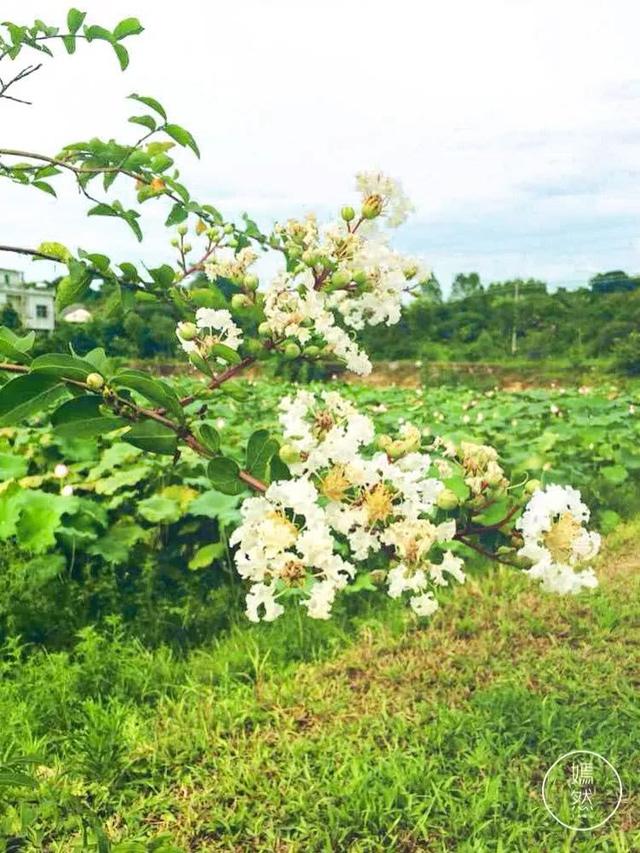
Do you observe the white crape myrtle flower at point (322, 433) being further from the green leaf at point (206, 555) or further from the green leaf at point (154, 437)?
the green leaf at point (206, 555)

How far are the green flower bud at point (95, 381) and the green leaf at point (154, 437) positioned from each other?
0.07 meters

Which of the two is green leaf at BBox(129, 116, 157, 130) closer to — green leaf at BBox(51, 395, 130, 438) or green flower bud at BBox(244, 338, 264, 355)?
green flower bud at BBox(244, 338, 264, 355)

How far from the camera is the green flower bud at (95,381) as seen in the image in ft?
4.01

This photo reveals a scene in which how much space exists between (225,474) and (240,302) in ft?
1.37

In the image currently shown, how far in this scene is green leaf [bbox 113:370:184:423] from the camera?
1.18 metres

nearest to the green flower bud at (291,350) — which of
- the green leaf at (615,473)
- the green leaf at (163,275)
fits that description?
the green leaf at (163,275)

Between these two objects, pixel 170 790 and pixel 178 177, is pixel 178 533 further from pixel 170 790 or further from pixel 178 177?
pixel 178 177

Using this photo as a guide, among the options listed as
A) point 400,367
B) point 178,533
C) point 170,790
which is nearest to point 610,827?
point 170,790

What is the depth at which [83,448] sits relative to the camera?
13.6 feet

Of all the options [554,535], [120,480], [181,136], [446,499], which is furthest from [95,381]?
[120,480]

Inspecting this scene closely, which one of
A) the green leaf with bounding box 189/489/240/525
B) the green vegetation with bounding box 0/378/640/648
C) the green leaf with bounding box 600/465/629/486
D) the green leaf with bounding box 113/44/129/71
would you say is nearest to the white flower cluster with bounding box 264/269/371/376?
the green leaf with bounding box 113/44/129/71

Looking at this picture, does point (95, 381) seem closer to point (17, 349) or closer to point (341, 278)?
point (17, 349)

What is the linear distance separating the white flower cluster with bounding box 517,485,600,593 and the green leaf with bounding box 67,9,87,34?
118 cm

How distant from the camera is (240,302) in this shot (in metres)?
1.57
